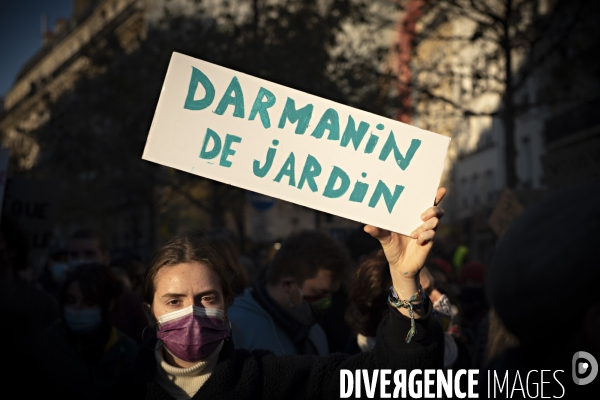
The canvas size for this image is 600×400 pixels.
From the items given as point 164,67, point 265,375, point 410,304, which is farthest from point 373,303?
point 164,67

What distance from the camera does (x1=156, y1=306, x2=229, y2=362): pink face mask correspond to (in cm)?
290

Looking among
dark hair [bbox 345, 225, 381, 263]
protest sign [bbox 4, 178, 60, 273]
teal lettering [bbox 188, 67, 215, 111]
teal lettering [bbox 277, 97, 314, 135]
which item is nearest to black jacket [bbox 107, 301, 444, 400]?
teal lettering [bbox 277, 97, 314, 135]

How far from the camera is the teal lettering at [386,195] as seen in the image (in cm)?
286

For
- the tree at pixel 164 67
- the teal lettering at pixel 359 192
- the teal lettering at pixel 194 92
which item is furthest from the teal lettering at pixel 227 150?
the tree at pixel 164 67

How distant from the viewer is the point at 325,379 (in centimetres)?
292

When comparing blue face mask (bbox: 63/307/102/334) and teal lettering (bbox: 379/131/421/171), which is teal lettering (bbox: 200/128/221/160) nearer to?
→ teal lettering (bbox: 379/131/421/171)

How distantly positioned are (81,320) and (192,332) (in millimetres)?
1873

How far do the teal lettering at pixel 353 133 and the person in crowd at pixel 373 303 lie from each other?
155 centimetres

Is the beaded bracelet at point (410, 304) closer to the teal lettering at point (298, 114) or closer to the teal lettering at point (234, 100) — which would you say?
the teal lettering at point (298, 114)

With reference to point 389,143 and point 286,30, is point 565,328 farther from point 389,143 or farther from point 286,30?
point 286,30

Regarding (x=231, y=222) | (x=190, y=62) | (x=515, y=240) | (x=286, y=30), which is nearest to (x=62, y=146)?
(x=286, y=30)

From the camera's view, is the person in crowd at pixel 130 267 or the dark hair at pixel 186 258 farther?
the person in crowd at pixel 130 267

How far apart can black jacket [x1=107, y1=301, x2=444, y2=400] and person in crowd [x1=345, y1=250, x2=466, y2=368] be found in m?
1.48

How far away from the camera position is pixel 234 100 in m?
3.03
